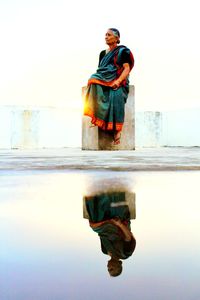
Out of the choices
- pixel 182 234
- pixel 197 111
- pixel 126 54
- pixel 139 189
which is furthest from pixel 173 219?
pixel 197 111

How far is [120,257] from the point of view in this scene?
39 centimetres

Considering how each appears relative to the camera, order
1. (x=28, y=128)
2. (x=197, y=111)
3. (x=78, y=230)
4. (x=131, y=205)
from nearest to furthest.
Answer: (x=78, y=230) → (x=131, y=205) → (x=28, y=128) → (x=197, y=111)

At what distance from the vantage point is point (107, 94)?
3699 mm

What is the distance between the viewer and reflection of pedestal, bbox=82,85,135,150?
391 centimetres

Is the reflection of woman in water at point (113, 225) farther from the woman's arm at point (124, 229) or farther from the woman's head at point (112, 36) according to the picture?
the woman's head at point (112, 36)

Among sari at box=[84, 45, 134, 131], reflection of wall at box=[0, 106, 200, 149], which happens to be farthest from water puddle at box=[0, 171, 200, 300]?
reflection of wall at box=[0, 106, 200, 149]

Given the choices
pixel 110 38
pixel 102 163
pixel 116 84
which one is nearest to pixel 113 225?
pixel 102 163

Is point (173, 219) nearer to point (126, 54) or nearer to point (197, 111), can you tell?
point (126, 54)

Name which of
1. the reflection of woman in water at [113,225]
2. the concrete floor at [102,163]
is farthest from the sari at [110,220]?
the concrete floor at [102,163]

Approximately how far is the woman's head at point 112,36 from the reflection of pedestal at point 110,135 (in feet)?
1.64

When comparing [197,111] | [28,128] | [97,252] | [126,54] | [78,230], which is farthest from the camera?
[197,111]

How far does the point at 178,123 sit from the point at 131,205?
18.0 ft

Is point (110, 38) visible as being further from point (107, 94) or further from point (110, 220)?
point (110, 220)

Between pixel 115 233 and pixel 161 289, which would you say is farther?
pixel 115 233
